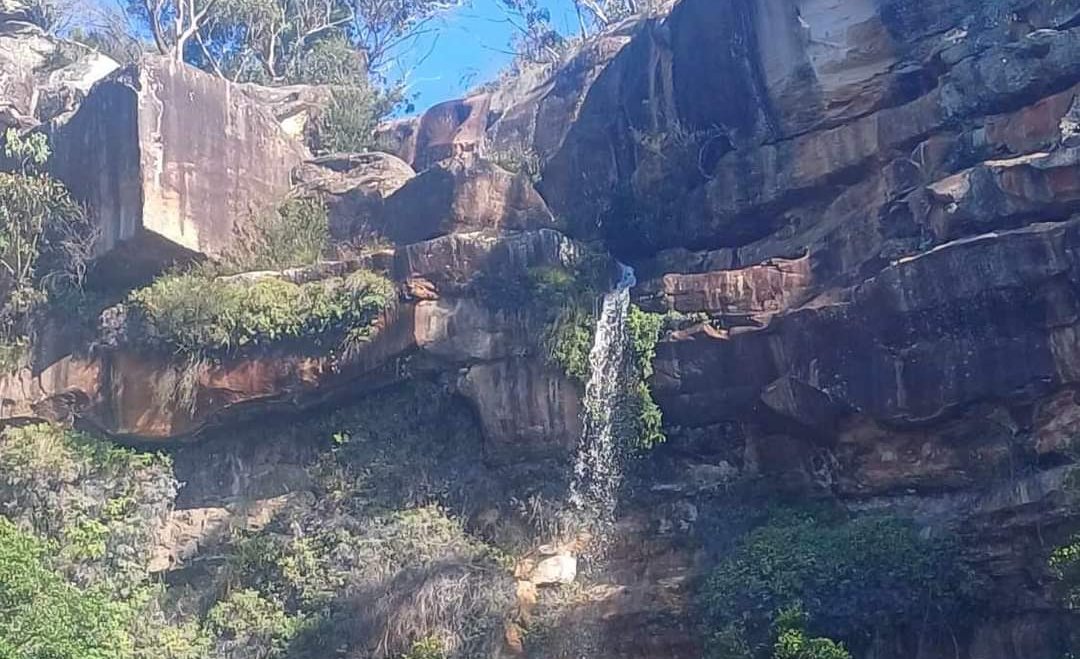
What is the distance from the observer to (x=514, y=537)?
1858cm

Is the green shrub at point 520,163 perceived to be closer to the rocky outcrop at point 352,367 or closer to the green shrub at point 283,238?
the rocky outcrop at point 352,367

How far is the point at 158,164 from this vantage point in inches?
814

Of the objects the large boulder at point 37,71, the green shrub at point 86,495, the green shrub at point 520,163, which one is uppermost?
the large boulder at point 37,71

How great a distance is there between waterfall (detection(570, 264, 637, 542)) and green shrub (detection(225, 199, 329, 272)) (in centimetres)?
585

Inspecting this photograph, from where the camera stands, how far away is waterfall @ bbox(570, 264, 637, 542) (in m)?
18.6

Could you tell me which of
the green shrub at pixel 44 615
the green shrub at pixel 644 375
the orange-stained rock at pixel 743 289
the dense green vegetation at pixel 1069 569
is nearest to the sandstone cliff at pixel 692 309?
the orange-stained rock at pixel 743 289

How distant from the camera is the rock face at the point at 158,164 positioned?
67.6ft

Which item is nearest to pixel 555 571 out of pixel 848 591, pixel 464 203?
pixel 848 591

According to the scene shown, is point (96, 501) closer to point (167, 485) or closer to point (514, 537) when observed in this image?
point (167, 485)

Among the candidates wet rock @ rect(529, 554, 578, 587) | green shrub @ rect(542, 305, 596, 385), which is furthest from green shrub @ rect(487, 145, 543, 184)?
wet rock @ rect(529, 554, 578, 587)

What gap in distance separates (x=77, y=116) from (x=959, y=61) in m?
15.1

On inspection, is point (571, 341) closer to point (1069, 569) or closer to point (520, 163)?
point (520, 163)

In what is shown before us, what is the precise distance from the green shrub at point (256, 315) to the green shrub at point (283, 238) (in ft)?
4.46

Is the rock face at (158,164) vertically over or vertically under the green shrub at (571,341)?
over
